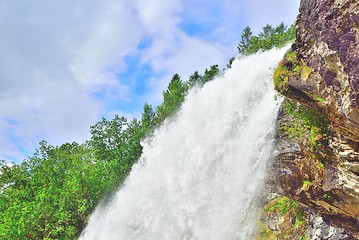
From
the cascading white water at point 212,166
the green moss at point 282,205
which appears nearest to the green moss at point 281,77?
the cascading white water at point 212,166

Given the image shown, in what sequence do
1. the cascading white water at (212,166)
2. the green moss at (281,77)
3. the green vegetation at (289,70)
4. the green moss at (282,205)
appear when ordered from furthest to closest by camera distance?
1. the green moss at (282,205)
2. the cascading white water at (212,166)
3. the green moss at (281,77)
4. the green vegetation at (289,70)

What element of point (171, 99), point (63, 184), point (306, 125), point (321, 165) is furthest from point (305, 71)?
point (171, 99)

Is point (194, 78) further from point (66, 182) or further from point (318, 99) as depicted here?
point (318, 99)

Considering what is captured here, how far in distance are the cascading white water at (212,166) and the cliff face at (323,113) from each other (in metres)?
2.74

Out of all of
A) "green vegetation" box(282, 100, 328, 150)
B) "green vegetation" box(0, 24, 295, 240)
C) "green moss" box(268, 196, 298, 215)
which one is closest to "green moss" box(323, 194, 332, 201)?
"green vegetation" box(282, 100, 328, 150)

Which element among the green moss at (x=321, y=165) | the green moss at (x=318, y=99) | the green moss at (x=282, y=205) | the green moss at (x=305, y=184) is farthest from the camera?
the green moss at (x=282, y=205)

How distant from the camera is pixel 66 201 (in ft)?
103

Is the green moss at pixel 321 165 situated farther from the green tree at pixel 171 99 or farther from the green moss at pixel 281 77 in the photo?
the green tree at pixel 171 99

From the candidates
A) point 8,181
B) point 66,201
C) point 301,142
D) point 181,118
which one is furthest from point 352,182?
point 8,181

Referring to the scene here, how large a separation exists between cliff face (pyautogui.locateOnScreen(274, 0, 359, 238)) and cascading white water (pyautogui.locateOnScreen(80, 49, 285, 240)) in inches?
108

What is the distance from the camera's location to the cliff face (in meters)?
8.32

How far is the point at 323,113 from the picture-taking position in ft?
33.4

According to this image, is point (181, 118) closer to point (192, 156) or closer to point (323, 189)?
point (192, 156)

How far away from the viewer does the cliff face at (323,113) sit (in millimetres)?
8320
